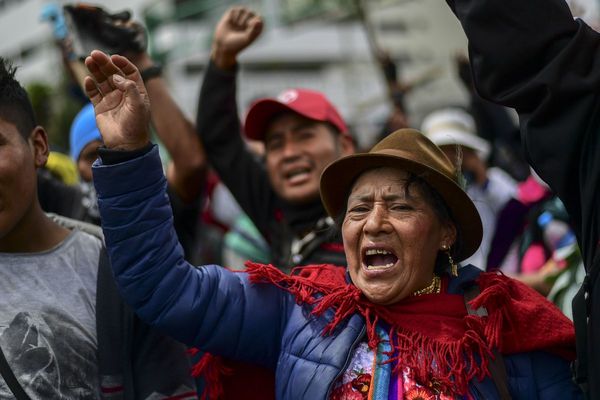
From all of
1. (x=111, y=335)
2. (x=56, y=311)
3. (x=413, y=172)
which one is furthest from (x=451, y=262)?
(x=56, y=311)

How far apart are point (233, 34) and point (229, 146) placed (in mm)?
483

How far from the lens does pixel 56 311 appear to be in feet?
7.88

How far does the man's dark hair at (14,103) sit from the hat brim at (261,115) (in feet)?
3.91

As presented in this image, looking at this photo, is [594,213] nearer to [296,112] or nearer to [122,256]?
[122,256]

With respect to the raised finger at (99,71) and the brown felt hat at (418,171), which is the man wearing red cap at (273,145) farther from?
the raised finger at (99,71)

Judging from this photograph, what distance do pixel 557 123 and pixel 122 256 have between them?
118cm

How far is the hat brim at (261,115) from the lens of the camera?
3.63 metres

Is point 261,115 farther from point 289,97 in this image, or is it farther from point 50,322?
point 50,322

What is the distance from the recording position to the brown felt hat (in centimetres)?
257

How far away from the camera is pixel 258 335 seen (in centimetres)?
253

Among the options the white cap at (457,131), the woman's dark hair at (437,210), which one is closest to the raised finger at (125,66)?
the woman's dark hair at (437,210)

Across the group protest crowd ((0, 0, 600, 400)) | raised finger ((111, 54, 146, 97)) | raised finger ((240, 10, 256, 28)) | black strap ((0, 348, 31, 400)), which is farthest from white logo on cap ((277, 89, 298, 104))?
black strap ((0, 348, 31, 400))

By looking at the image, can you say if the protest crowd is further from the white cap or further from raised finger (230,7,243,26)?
the white cap

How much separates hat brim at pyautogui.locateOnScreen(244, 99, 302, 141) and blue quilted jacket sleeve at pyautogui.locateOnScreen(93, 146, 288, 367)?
1.22m
